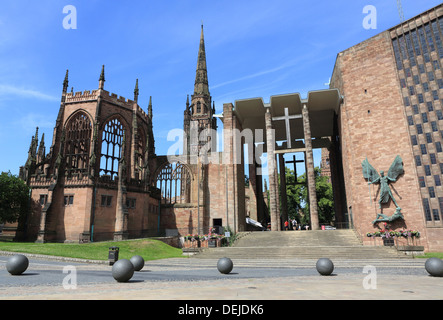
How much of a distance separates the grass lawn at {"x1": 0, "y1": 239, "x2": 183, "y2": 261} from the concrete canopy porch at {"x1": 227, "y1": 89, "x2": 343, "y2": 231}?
43.9 ft

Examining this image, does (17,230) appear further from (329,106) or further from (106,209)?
(329,106)

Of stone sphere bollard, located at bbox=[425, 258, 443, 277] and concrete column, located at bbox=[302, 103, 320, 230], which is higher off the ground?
concrete column, located at bbox=[302, 103, 320, 230]

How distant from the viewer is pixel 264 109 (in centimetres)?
3728

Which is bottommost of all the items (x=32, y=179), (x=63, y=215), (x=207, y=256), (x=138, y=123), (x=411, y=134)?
(x=207, y=256)

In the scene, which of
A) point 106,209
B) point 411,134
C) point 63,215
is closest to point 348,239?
point 411,134

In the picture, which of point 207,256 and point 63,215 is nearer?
point 207,256

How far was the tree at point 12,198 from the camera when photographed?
94.8 ft

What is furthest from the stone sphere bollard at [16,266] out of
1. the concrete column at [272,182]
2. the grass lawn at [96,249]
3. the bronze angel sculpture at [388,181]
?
the bronze angel sculpture at [388,181]

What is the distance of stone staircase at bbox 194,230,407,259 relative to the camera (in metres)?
19.7

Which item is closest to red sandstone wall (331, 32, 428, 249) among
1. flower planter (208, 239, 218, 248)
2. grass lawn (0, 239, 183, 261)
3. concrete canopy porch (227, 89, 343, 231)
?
concrete canopy porch (227, 89, 343, 231)

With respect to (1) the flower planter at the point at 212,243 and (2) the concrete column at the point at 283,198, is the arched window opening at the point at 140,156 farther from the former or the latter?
(2) the concrete column at the point at 283,198

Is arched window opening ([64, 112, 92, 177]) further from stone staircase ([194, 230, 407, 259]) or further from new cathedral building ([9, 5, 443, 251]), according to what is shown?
stone staircase ([194, 230, 407, 259])

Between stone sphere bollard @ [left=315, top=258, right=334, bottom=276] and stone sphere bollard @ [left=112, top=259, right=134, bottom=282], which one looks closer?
stone sphere bollard @ [left=112, top=259, right=134, bottom=282]
